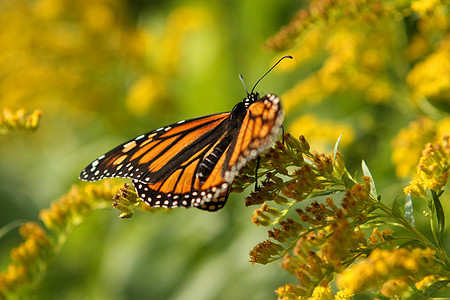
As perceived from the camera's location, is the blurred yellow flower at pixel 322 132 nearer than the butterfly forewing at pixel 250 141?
No

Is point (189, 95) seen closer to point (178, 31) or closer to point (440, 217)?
point (178, 31)

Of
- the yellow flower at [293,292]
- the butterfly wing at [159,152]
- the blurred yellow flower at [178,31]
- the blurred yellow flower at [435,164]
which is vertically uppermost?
the blurred yellow flower at [178,31]

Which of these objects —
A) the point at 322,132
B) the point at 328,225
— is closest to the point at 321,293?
the point at 328,225

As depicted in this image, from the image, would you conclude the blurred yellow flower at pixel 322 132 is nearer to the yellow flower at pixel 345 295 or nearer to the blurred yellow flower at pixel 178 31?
the yellow flower at pixel 345 295

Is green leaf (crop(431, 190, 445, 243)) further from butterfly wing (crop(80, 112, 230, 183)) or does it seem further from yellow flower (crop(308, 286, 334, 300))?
butterfly wing (crop(80, 112, 230, 183))

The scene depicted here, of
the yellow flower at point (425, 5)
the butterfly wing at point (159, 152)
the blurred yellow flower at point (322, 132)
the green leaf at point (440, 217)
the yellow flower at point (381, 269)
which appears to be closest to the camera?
the yellow flower at point (381, 269)

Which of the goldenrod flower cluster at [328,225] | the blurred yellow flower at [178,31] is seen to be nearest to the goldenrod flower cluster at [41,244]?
the goldenrod flower cluster at [328,225]

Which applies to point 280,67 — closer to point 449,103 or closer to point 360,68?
point 360,68
